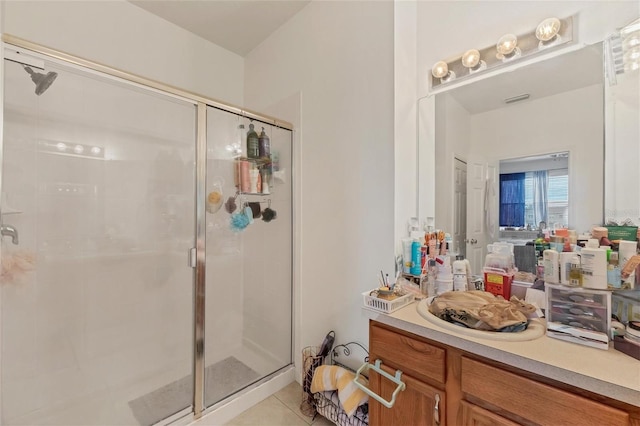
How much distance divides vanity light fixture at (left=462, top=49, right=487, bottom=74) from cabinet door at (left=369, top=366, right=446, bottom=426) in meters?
1.50

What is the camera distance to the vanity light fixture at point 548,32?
1.17m

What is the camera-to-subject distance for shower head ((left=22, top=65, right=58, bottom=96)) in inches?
52.4

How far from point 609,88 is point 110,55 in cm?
280

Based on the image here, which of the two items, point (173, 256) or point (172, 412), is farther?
point (173, 256)

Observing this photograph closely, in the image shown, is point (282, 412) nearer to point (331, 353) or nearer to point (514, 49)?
point (331, 353)

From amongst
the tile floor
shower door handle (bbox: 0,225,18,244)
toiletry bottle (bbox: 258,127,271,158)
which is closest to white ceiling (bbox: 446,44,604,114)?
toiletry bottle (bbox: 258,127,271,158)

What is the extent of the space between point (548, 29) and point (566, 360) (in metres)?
1.33

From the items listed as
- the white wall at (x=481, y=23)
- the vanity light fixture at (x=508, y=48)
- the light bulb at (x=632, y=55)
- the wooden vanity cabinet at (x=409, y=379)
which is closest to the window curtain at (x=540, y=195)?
the white wall at (x=481, y=23)

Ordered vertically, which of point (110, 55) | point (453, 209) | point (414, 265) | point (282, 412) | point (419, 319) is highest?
point (110, 55)

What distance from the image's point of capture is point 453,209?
155cm

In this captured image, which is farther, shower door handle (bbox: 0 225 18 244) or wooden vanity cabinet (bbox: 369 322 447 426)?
shower door handle (bbox: 0 225 18 244)

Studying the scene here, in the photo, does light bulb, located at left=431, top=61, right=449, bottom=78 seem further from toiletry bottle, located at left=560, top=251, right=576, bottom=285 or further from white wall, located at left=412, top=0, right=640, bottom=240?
toiletry bottle, located at left=560, top=251, right=576, bottom=285

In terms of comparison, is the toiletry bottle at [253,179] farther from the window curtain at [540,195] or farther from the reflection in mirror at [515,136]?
the window curtain at [540,195]

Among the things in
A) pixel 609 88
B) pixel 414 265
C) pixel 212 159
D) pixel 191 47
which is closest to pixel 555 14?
pixel 609 88
